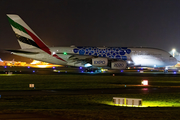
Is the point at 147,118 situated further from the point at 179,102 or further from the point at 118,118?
the point at 179,102

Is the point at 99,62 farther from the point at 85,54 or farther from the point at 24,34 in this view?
the point at 24,34

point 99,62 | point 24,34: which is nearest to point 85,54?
point 99,62

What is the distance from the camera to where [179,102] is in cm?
1769

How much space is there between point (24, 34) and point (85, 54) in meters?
12.8

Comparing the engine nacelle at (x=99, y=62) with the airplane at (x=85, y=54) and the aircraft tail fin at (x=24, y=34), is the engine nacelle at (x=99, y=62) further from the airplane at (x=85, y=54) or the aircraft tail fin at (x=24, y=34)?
the aircraft tail fin at (x=24, y=34)

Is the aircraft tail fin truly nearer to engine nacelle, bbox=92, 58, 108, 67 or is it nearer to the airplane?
the airplane

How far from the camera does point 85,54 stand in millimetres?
54281

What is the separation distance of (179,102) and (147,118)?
6.79 meters

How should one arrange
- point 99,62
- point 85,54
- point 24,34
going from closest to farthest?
point 24,34, point 99,62, point 85,54

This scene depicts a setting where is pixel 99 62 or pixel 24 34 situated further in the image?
pixel 99 62

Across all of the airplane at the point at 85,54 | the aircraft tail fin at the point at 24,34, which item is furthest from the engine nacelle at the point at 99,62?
the aircraft tail fin at the point at 24,34

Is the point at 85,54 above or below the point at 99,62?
above

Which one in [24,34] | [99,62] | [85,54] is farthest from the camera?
[85,54]

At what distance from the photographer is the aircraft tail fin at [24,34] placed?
5138cm
